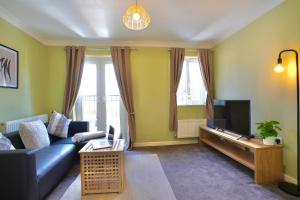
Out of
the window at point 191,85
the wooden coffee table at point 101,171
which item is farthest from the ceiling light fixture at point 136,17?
the window at point 191,85

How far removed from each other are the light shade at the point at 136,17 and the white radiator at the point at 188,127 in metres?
2.84

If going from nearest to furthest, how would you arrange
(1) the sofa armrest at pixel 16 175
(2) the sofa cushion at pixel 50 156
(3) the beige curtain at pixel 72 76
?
(1) the sofa armrest at pixel 16 175, (2) the sofa cushion at pixel 50 156, (3) the beige curtain at pixel 72 76

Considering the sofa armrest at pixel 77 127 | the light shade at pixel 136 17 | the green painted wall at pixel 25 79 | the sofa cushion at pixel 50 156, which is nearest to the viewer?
the light shade at pixel 136 17

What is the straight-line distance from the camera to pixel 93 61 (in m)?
4.35

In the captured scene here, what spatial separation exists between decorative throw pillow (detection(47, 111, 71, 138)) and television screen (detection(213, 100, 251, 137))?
296 cm

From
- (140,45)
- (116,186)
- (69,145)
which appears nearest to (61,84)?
(69,145)

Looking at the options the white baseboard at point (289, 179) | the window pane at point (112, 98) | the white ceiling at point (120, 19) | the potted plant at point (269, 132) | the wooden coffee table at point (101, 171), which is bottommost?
the white baseboard at point (289, 179)

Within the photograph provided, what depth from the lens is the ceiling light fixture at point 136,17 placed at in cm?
197

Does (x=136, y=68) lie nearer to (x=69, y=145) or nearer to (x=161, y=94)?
(x=161, y=94)

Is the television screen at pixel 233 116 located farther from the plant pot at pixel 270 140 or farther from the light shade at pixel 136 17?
the light shade at pixel 136 17

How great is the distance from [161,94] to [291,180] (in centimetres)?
283

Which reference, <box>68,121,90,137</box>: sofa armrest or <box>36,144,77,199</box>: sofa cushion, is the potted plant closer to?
<box>36,144,77,199</box>: sofa cushion

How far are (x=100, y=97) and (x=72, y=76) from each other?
761mm

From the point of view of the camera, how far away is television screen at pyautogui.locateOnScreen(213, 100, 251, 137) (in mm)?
2968
